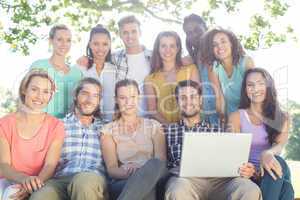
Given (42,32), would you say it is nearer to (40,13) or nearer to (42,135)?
(40,13)

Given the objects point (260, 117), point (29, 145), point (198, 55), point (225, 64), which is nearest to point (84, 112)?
point (29, 145)

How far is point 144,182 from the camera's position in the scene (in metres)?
2.28

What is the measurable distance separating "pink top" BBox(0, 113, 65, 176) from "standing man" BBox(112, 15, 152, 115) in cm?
72

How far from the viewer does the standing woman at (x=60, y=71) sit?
3.09m

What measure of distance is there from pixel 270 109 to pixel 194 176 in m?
0.83

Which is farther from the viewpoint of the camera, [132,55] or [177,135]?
[132,55]

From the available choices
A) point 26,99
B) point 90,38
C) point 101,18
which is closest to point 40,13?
point 101,18

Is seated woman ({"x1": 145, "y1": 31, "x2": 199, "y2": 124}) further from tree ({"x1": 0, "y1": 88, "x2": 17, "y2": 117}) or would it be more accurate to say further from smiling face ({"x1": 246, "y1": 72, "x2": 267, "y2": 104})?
tree ({"x1": 0, "y1": 88, "x2": 17, "y2": 117})

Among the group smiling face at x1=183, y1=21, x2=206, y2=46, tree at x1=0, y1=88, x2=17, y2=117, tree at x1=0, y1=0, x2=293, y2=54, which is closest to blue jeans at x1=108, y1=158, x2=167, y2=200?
smiling face at x1=183, y1=21, x2=206, y2=46

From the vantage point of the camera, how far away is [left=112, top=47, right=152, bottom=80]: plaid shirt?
3162mm

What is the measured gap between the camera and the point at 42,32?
12.6ft

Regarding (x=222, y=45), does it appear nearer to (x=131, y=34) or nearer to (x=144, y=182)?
(x=131, y=34)

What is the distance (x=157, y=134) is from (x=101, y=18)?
1.48 metres

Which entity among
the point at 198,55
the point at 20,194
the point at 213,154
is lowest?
the point at 20,194
